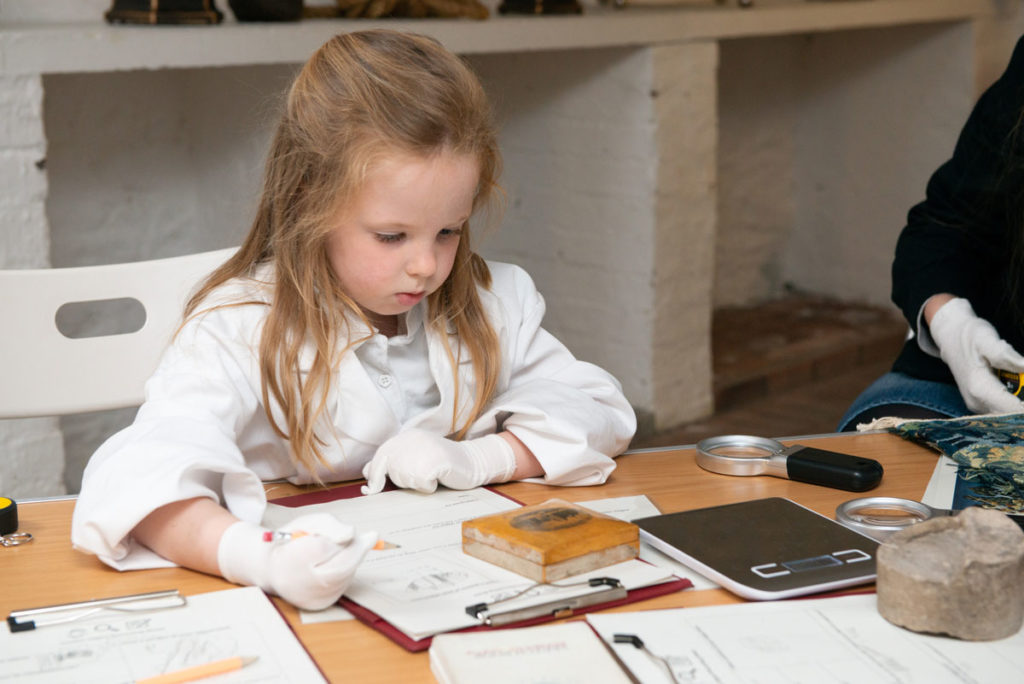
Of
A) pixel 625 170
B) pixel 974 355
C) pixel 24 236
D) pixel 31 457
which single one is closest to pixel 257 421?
pixel 974 355

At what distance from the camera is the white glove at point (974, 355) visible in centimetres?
152

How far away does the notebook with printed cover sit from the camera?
0.98 metres

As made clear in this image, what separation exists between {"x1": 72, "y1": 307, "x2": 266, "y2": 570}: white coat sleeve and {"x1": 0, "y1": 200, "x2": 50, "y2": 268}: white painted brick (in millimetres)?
1241

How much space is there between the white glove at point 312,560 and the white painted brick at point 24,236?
1.60 m

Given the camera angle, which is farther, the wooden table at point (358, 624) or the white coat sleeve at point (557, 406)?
the white coat sleeve at point (557, 406)

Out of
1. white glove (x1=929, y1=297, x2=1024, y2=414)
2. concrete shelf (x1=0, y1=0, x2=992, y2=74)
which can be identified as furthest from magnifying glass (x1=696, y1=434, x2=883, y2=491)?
concrete shelf (x1=0, y1=0, x2=992, y2=74)

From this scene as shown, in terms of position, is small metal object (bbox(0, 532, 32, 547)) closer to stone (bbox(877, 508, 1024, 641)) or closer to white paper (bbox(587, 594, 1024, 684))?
white paper (bbox(587, 594, 1024, 684))

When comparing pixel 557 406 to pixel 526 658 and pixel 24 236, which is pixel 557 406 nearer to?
pixel 526 658

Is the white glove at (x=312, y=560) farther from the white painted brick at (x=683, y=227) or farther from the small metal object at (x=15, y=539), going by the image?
the white painted brick at (x=683, y=227)

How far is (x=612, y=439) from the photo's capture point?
1361mm

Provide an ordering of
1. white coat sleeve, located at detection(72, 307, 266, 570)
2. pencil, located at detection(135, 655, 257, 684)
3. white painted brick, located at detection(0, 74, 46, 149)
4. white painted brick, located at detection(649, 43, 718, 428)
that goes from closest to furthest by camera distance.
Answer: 1. pencil, located at detection(135, 655, 257, 684)
2. white coat sleeve, located at detection(72, 307, 266, 570)
3. white painted brick, located at detection(0, 74, 46, 149)
4. white painted brick, located at detection(649, 43, 718, 428)

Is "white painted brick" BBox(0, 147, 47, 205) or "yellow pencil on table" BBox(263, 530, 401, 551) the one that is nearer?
"yellow pencil on table" BBox(263, 530, 401, 551)

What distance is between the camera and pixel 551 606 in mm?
931

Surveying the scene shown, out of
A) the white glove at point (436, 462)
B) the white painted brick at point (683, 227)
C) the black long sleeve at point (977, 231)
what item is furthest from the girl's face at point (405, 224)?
the white painted brick at point (683, 227)
